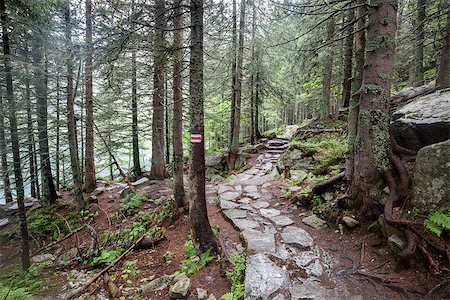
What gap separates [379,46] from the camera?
3.97 metres

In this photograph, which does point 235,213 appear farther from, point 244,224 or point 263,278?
point 263,278

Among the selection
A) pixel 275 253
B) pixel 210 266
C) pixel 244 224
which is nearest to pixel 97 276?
pixel 210 266

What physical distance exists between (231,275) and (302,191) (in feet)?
9.56

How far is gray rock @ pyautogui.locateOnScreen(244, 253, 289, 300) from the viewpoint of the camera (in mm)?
3070

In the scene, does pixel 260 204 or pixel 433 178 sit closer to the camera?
pixel 433 178

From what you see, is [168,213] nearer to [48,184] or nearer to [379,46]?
[379,46]

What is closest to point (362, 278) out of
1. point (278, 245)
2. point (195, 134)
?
point (278, 245)

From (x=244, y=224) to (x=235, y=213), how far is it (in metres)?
0.67

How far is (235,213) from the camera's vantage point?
5.76 m

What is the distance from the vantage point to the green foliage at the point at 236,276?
3.25 metres

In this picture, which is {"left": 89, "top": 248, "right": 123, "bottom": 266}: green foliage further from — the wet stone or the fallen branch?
the wet stone

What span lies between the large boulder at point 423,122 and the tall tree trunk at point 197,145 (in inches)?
139

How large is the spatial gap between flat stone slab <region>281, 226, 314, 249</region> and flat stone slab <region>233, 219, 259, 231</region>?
66 cm

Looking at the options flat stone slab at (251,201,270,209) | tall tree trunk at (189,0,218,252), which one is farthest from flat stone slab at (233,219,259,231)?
flat stone slab at (251,201,270,209)
